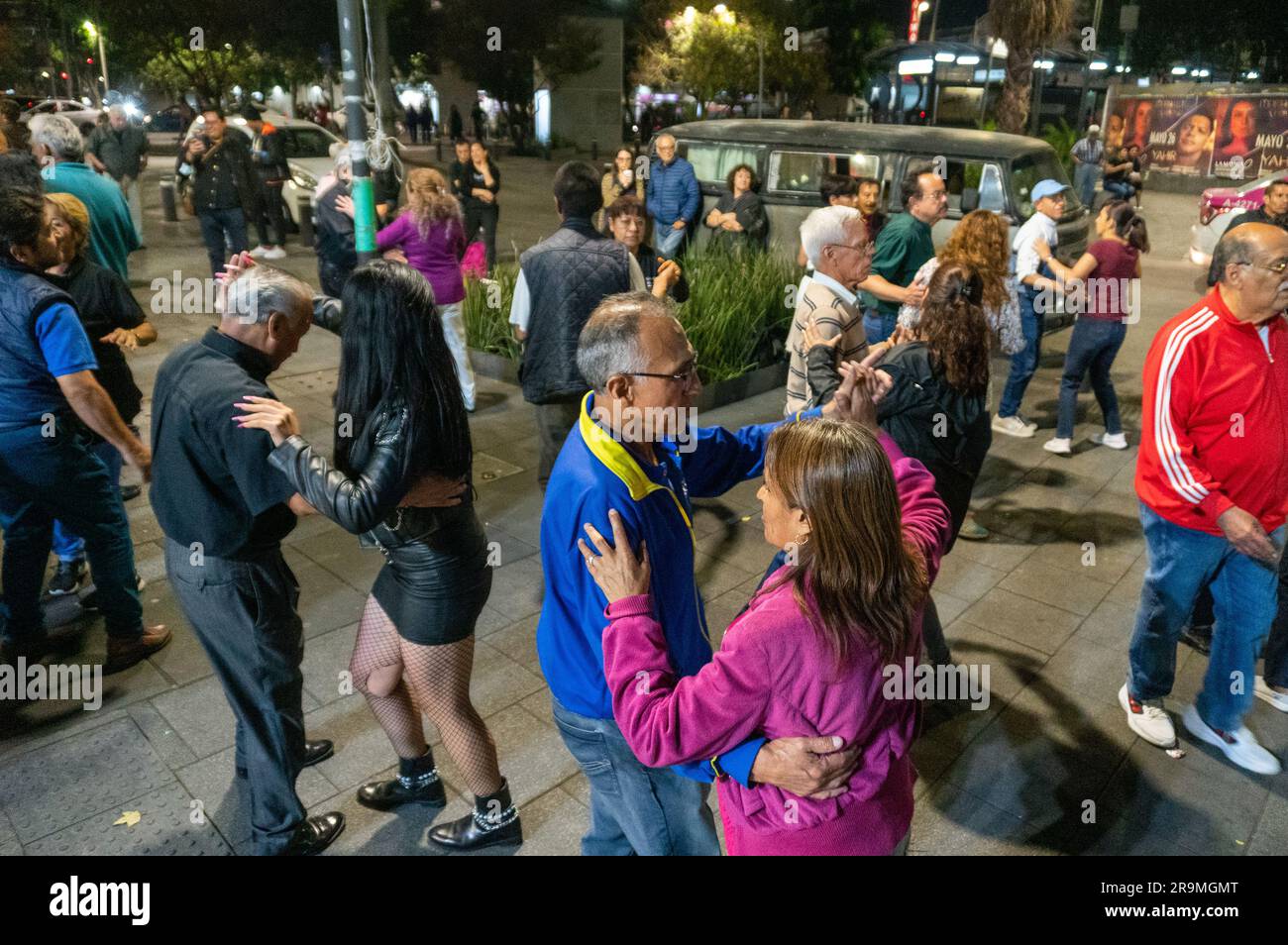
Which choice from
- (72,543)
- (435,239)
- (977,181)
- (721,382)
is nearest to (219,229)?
(435,239)

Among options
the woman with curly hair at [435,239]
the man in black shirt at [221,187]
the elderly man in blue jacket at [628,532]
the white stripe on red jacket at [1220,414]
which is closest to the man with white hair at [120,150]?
the man in black shirt at [221,187]

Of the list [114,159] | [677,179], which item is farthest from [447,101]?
[677,179]

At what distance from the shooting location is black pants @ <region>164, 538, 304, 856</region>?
2.71m

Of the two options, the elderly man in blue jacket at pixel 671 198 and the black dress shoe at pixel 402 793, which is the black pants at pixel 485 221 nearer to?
the elderly man in blue jacket at pixel 671 198

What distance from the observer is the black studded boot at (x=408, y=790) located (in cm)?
331

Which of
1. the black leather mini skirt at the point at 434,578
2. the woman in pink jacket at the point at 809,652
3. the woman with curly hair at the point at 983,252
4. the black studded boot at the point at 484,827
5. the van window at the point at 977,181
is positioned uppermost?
the van window at the point at 977,181

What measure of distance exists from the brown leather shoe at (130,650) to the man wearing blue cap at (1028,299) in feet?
20.0

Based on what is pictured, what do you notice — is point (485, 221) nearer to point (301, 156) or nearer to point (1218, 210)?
point (301, 156)

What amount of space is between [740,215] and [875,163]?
1570mm

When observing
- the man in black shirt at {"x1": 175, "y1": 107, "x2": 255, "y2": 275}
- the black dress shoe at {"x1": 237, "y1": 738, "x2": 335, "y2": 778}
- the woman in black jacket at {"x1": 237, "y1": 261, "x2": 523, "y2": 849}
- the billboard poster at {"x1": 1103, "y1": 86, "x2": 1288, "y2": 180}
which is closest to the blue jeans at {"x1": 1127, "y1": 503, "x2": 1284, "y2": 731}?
the woman in black jacket at {"x1": 237, "y1": 261, "x2": 523, "y2": 849}

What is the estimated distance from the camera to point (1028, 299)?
743 cm
